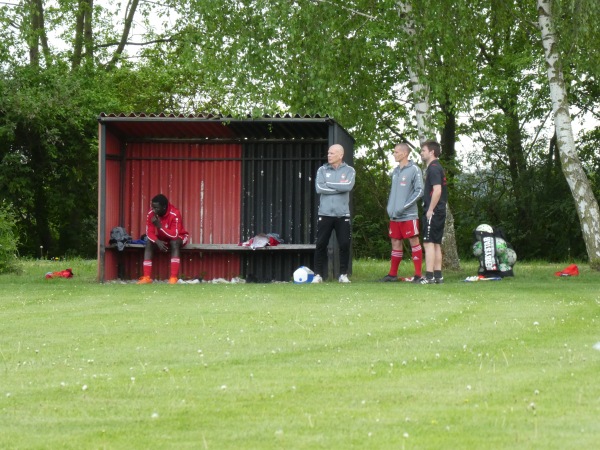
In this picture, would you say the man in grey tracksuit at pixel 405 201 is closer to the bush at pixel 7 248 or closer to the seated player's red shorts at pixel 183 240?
the seated player's red shorts at pixel 183 240

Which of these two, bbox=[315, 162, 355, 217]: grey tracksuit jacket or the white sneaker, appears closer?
the white sneaker

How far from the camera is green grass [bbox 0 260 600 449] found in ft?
18.2

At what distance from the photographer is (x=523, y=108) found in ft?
102

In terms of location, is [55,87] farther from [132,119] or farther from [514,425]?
[514,425]

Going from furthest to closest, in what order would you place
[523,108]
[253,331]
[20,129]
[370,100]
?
[20,129], [523,108], [370,100], [253,331]

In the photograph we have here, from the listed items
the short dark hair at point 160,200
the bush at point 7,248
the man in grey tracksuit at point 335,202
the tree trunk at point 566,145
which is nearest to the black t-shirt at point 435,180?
the man in grey tracksuit at point 335,202

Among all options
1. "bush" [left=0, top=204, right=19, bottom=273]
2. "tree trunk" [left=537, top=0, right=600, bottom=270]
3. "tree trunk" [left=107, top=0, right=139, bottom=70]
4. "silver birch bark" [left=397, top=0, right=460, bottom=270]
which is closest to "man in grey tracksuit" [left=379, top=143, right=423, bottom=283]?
"silver birch bark" [left=397, top=0, right=460, bottom=270]

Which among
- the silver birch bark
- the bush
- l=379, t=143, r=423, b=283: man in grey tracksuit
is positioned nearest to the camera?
l=379, t=143, r=423, b=283: man in grey tracksuit

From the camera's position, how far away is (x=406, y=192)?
58.5ft

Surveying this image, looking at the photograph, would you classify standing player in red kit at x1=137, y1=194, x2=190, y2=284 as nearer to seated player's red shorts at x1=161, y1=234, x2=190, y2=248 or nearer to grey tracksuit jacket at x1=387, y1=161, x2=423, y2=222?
seated player's red shorts at x1=161, y1=234, x2=190, y2=248

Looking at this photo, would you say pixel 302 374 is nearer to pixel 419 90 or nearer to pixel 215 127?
pixel 215 127

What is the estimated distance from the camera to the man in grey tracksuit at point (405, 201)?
58.4ft

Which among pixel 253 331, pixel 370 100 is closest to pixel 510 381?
pixel 253 331

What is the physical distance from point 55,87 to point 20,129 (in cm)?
168
